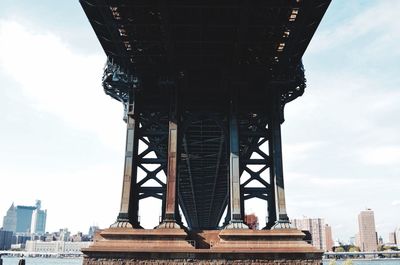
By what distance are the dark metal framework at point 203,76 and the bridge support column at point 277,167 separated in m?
0.06

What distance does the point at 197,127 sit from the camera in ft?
128

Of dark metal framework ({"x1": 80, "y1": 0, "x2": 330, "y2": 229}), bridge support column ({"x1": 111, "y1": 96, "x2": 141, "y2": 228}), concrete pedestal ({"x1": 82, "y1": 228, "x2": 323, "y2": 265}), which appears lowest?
concrete pedestal ({"x1": 82, "y1": 228, "x2": 323, "y2": 265})

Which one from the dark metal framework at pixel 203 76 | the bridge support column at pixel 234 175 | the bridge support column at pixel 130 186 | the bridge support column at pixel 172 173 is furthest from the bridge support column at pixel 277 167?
the bridge support column at pixel 130 186

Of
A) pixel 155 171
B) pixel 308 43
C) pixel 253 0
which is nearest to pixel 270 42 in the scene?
pixel 308 43

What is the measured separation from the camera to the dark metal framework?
2423 centimetres

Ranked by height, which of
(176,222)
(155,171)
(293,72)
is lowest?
(176,222)

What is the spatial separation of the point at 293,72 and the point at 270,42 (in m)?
3.62

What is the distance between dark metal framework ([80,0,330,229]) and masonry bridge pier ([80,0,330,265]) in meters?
0.07

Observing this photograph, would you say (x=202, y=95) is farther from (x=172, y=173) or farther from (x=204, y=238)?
(x=204, y=238)

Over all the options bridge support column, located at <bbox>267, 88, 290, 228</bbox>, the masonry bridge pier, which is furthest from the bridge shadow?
bridge support column, located at <bbox>267, 88, 290, 228</bbox>

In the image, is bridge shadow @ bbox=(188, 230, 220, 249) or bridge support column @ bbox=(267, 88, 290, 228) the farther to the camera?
bridge support column @ bbox=(267, 88, 290, 228)

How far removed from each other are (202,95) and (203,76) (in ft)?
4.25

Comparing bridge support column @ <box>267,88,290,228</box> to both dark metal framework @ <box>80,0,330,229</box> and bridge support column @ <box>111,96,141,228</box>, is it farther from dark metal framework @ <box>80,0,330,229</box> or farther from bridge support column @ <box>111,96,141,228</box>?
bridge support column @ <box>111,96,141,228</box>

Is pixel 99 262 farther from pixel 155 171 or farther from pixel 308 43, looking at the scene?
pixel 308 43
